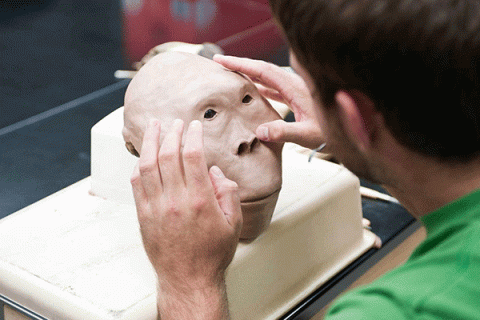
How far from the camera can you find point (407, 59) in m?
0.82

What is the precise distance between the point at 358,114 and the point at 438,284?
0.24m

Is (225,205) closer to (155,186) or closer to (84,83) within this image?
(155,186)

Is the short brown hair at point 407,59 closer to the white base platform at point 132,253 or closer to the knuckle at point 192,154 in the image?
the knuckle at point 192,154

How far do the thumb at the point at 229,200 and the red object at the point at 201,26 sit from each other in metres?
2.08

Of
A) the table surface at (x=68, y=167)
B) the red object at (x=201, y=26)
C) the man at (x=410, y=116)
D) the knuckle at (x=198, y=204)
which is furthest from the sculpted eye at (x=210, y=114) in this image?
the red object at (x=201, y=26)

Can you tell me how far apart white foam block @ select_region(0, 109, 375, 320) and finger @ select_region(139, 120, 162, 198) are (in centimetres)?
26

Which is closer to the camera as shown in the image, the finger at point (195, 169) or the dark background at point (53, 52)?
the finger at point (195, 169)

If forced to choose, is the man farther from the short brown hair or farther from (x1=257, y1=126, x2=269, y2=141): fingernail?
(x1=257, y1=126, x2=269, y2=141): fingernail

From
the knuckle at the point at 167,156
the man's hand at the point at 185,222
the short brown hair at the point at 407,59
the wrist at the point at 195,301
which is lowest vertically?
the wrist at the point at 195,301

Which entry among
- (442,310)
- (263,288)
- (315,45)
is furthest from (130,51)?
(442,310)

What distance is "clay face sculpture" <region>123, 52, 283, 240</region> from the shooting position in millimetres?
1320

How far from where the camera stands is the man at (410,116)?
79cm

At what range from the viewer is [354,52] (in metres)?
0.85

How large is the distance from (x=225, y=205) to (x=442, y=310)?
538 mm
